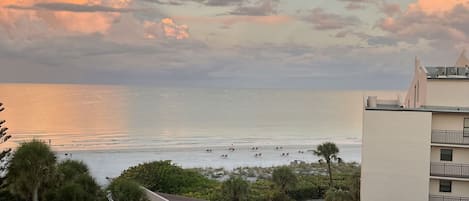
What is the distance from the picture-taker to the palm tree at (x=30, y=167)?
15719 millimetres

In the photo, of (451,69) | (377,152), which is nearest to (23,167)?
(377,152)

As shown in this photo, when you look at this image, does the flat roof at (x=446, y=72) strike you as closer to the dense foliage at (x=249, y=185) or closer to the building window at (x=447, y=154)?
the building window at (x=447, y=154)

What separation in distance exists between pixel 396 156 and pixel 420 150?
0.88 m

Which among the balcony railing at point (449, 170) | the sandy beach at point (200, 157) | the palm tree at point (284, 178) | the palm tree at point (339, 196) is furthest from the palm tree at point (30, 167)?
the sandy beach at point (200, 157)

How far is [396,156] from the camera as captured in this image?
61.5ft

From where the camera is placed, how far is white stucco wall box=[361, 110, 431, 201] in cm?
1841

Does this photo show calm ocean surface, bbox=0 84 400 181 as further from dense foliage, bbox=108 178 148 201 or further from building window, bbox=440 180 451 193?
building window, bbox=440 180 451 193

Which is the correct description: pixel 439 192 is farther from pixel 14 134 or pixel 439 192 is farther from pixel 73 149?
pixel 14 134

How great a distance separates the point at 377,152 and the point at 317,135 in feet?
226

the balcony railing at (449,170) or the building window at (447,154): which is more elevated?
the building window at (447,154)

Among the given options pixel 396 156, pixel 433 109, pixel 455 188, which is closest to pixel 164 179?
pixel 396 156

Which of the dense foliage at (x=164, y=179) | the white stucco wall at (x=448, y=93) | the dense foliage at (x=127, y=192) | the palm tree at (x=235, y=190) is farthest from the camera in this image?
the dense foliage at (x=164, y=179)

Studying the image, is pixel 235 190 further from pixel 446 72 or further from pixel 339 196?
pixel 446 72

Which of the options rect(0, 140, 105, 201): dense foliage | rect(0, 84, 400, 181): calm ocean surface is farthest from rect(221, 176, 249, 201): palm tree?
rect(0, 84, 400, 181): calm ocean surface
